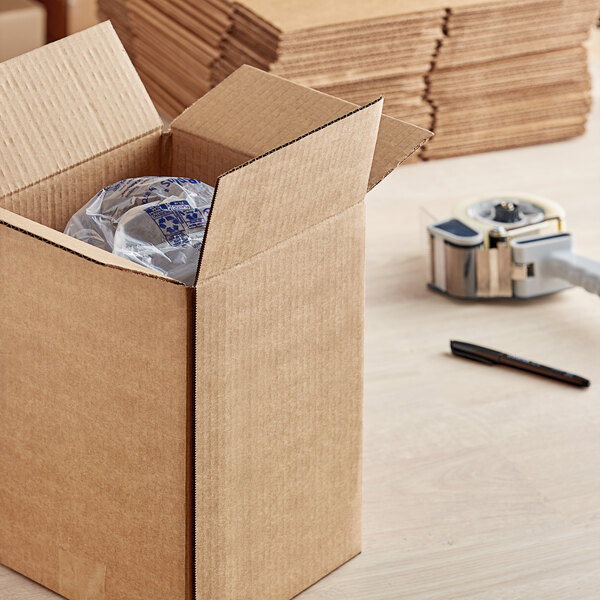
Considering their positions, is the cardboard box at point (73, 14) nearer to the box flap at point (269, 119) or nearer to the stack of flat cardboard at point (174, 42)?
the stack of flat cardboard at point (174, 42)

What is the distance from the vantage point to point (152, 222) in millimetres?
1051

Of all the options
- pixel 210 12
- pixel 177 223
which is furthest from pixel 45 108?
pixel 210 12

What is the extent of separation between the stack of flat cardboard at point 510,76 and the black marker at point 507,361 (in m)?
0.74

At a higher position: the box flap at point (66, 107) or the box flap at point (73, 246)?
the box flap at point (66, 107)

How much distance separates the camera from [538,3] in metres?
2.17

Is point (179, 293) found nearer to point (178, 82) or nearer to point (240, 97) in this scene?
point (240, 97)

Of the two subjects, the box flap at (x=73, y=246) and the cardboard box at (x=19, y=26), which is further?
the cardboard box at (x=19, y=26)

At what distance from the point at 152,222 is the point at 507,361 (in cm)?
63

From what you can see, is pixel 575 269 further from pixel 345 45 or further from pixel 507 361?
pixel 345 45

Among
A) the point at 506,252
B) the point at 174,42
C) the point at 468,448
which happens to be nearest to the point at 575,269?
the point at 506,252

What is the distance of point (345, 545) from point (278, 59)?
1.08 meters

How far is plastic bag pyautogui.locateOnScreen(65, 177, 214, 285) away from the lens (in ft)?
3.32

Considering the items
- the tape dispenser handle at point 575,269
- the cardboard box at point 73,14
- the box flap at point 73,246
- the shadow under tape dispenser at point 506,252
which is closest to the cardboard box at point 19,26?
the cardboard box at point 73,14

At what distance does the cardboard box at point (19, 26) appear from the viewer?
2824 millimetres
